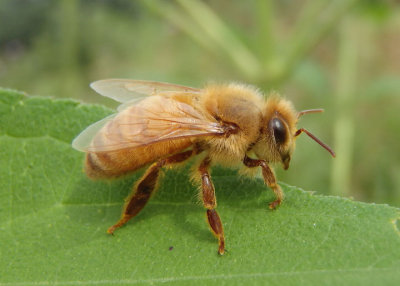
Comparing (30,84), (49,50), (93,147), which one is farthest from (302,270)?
(49,50)

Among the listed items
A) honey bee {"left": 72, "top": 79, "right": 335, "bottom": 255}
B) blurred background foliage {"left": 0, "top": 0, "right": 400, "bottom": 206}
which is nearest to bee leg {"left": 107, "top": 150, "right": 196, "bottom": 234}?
honey bee {"left": 72, "top": 79, "right": 335, "bottom": 255}

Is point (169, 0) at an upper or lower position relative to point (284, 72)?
upper

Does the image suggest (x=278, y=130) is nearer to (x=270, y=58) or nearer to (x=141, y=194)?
(x=141, y=194)

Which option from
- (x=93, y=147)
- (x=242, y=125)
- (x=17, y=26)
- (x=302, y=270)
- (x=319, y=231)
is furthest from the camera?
(x=17, y=26)

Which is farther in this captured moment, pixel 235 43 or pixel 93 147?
pixel 235 43

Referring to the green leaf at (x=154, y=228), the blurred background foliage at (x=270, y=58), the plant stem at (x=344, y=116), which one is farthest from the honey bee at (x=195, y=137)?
the plant stem at (x=344, y=116)

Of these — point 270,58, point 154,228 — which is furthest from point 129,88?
point 270,58

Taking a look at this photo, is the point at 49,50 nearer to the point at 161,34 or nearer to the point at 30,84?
the point at 30,84
